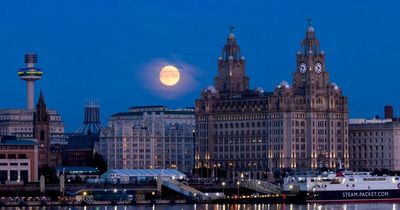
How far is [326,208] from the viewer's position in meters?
158

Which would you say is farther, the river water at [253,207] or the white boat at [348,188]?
the white boat at [348,188]

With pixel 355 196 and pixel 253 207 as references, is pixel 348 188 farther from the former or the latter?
pixel 253 207

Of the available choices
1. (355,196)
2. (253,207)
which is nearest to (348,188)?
(355,196)

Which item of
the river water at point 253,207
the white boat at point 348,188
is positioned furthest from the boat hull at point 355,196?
the river water at point 253,207

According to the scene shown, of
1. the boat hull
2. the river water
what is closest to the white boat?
the boat hull

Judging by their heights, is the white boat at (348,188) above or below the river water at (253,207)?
above

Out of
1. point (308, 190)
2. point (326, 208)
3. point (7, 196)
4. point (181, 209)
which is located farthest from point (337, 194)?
point (7, 196)

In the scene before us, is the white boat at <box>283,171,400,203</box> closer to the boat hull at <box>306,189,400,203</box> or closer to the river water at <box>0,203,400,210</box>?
the boat hull at <box>306,189,400,203</box>

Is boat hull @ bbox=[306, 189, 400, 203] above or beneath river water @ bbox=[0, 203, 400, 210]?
above

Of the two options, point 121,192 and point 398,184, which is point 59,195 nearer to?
point 121,192

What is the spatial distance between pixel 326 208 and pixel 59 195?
1687 inches

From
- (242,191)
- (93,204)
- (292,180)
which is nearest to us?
(93,204)

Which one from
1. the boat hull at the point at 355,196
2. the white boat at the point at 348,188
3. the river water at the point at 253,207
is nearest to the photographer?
the river water at the point at 253,207

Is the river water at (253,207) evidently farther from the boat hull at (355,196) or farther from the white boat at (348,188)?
the white boat at (348,188)
